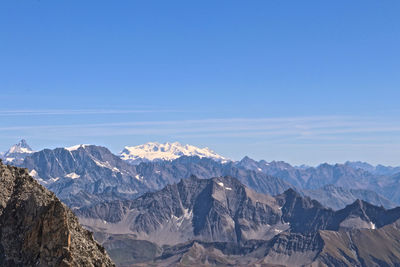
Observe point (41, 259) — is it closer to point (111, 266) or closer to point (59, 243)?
point (59, 243)

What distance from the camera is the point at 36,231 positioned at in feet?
265

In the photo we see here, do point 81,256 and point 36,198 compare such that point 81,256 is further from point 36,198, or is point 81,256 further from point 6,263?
point 36,198

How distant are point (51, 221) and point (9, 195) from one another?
35.0 metres

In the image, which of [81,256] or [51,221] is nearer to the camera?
[51,221]

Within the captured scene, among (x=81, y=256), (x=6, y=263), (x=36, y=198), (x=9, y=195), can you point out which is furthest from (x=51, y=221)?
(x=9, y=195)

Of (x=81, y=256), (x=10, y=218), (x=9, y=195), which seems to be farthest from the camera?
(x=9, y=195)

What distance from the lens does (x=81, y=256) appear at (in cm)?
8425

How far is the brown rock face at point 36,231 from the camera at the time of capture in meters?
77.4

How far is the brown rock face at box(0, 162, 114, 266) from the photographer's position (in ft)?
254

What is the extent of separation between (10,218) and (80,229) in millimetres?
13610

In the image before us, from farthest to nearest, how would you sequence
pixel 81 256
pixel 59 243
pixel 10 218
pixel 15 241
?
pixel 10 218, pixel 15 241, pixel 81 256, pixel 59 243

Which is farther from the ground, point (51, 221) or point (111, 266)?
point (51, 221)

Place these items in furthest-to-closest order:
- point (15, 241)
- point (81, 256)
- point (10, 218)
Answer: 1. point (10, 218)
2. point (15, 241)
3. point (81, 256)

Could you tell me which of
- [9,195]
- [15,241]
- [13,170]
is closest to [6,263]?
[15,241]
